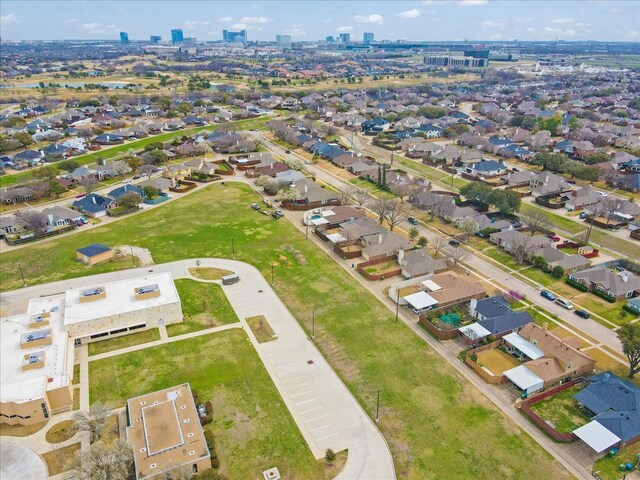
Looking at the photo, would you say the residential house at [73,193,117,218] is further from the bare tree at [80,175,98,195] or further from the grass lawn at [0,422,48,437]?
the grass lawn at [0,422,48,437]

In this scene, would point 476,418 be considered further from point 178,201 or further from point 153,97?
point 153,97

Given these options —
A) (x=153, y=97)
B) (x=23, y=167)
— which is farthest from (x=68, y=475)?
(x=153, y=97)

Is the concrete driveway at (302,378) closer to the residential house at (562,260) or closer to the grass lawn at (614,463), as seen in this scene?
the grass lawn at (614,463)

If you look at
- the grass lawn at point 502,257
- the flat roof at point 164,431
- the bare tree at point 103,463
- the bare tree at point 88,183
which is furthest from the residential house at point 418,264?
the bare tree at point 88,183

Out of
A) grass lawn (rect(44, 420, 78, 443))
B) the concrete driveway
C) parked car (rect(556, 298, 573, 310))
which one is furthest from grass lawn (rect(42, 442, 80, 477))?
parked car (rect(556, 298, 573, 310))

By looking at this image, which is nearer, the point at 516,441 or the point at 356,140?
the point at 516,441
